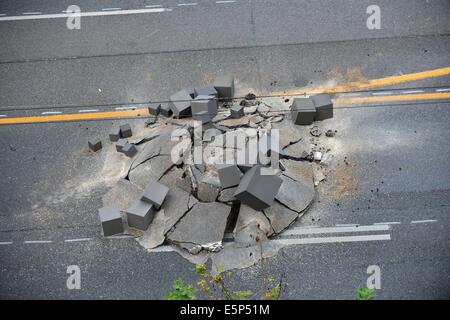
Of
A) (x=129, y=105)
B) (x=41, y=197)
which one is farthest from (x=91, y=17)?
(x=41, y=197)

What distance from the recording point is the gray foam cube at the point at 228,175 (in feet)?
26.9

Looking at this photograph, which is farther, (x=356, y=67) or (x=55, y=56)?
(x=55, y=56)

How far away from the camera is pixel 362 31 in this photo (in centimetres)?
1161

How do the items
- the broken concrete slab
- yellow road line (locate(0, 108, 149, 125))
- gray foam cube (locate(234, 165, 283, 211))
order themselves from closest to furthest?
gray foam cube (locate(234, 165, 283, 211)) < the broken concrete slab < yellow road line (locate(0, 108, 149, 125))

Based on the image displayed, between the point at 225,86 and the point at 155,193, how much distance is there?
2724 mm

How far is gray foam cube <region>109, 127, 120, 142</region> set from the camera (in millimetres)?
9742

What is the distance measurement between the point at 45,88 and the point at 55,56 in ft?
3.36

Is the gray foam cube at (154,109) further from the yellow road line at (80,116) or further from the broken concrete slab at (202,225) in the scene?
the broken concrete slab at (202,225)

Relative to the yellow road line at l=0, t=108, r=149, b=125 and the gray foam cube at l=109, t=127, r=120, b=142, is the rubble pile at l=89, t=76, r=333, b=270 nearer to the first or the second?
the gray foam cube at l=109, t=127, r=120, b=142

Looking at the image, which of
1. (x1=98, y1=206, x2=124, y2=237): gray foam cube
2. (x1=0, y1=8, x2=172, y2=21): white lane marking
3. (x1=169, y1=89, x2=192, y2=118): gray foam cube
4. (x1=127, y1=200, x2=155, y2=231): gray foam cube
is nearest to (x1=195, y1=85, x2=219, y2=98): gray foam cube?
(x1=169, y1=89, x2=192, y2=118): gray foam cube

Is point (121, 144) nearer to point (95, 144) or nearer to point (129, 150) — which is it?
point (129, 150)

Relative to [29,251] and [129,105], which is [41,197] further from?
[129,105]

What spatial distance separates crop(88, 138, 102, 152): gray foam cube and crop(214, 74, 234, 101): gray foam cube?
2455 mm

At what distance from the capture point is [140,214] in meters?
8.21
